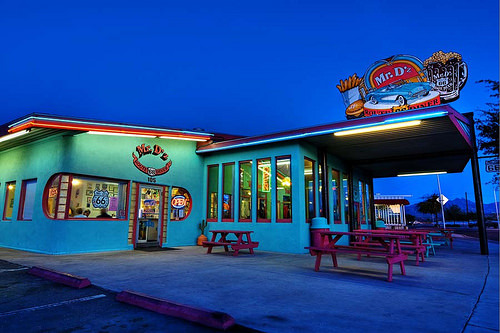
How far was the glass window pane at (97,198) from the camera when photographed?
376 inches

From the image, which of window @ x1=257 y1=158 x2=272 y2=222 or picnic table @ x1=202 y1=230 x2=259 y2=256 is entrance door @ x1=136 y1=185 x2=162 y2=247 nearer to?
picnic table @ x1=202 y1=230 x2=259 y2=256

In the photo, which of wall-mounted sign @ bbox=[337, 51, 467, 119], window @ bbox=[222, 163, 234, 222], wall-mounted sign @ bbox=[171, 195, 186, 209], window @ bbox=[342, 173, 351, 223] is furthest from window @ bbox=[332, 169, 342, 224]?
wall-mounted sign @ bbox=[171, 195, 186, 209]

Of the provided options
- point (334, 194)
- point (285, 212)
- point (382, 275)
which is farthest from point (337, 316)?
point (334, 194)

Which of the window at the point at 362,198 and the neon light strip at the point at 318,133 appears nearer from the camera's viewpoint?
the neon light strip at the point at 318,133

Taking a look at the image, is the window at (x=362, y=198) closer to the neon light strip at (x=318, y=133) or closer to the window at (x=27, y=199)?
the neon light strip at (x=318, y=133)

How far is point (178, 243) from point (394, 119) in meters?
8.78

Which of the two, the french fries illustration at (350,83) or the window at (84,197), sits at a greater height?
the french fries illustration at (350,83)

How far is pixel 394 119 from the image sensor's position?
319 inches

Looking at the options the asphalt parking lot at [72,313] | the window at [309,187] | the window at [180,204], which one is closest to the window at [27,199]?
the window at [180,204]

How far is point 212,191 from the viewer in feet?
41.9

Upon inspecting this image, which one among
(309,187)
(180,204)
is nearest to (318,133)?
(309,187)

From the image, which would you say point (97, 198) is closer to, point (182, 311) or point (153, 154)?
point (153, 154)

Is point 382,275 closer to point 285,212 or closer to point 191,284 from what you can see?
point 191,284

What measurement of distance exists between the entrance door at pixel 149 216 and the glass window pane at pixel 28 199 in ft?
12.0
